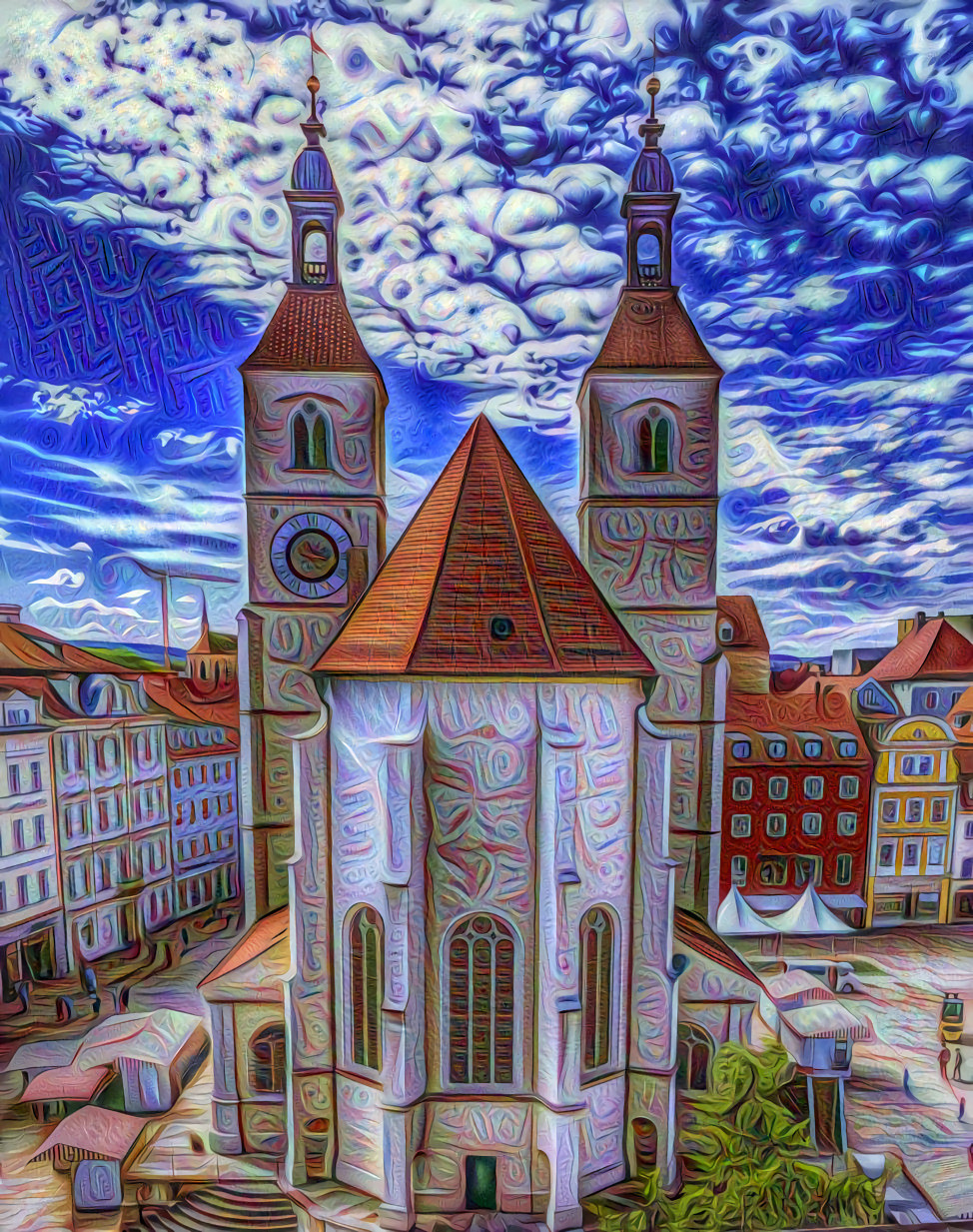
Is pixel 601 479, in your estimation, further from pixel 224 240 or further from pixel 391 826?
pixel 224 240

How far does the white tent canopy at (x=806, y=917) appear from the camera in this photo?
16.4 ft

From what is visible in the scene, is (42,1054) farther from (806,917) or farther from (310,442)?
(806,917)

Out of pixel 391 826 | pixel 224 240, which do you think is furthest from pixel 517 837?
pixel 224 240

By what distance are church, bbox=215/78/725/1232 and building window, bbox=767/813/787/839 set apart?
0.51 meters

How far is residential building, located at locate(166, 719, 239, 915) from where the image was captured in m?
4.93

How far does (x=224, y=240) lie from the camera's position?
4.76 metres

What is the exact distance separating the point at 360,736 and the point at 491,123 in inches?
185

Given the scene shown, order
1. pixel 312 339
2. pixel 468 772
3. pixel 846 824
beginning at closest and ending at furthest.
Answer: pixel 468 772 → pixel 312 339 → pixel 846 824

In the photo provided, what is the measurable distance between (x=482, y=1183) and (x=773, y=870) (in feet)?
→ 10.6

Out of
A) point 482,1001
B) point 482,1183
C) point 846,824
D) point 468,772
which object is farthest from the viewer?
point 846,824

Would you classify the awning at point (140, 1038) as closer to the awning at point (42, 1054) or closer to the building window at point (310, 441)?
the awning at point (42, 1054)

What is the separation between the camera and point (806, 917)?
197 inches

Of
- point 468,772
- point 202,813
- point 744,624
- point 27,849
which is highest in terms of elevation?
point 744,624

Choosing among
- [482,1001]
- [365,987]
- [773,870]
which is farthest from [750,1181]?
[365,987]
